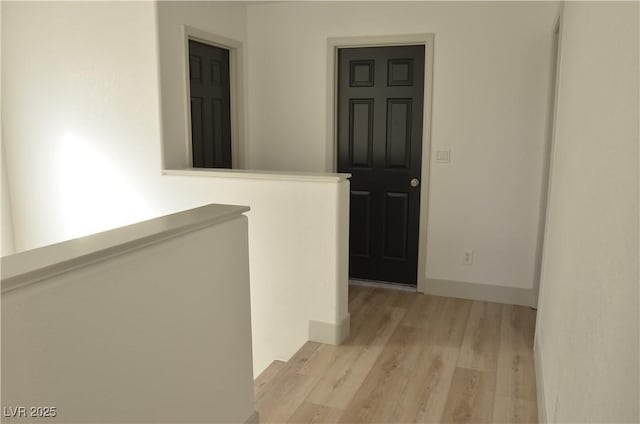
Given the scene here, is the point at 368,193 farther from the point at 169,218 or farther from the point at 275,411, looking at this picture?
the point at 169,218

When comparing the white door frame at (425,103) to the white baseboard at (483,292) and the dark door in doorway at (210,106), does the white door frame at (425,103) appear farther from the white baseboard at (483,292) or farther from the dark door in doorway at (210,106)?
the dark door in doorway at (210,106)

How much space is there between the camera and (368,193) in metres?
4.35

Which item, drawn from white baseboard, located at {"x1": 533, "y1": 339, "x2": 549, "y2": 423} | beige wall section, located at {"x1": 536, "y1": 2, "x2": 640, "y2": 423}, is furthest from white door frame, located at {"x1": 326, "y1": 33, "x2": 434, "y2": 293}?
beige wall section, located at {"x1": 536, "y1": 2, "x2": 640, "y2": 423}

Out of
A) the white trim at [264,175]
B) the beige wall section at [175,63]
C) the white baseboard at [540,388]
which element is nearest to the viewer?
the white baseboard at [540,388]

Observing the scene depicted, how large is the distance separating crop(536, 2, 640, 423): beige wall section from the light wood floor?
41 cm

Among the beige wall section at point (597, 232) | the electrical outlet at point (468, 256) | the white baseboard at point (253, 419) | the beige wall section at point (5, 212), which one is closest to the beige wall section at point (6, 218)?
the beige wall section at point (5, 212)

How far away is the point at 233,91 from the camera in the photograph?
14.7 ft

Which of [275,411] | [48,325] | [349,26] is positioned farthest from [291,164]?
[48,325]

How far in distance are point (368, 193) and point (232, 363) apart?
249cm

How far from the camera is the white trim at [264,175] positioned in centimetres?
308

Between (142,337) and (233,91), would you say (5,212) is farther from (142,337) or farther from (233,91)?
(142,337)

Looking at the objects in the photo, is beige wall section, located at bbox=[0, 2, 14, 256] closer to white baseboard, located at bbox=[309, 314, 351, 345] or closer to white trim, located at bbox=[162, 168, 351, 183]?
white trim, located at bbox=[162, 168, 351, 183]

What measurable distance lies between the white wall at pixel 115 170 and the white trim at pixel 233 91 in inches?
11.1

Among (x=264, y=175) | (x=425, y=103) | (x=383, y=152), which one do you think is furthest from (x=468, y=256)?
(x=264, y=175)
